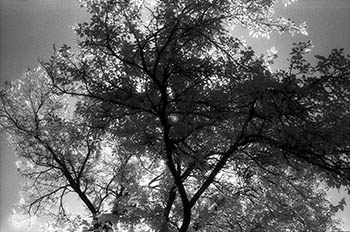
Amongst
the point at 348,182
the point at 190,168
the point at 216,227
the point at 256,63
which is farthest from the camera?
the point at 216,227

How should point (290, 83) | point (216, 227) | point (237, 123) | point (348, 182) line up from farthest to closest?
1. point (216, 227)
2. point (237, 123)
3. point (348, 182)
4. point (290, 83)

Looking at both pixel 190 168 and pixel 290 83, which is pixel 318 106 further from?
pixel 190 168

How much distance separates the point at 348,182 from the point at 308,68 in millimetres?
2558

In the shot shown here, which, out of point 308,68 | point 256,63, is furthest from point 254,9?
point 308,68

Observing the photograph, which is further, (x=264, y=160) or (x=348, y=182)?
(x=264, y=160)

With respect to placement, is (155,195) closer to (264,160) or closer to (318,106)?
(264,160)

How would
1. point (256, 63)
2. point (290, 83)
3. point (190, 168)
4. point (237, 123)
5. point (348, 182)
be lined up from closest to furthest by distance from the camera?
point (290, 83) → point (348, 182) → point (256, 63) → point (237, 123) → point (190, 168)

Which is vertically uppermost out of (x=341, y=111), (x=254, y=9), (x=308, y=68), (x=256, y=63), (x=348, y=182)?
(x=254, y=9)

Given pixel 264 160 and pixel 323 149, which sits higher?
pixel 264 160

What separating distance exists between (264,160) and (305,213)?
534 centimetres

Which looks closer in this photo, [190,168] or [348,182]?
[348,182]

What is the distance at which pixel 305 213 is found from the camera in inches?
511

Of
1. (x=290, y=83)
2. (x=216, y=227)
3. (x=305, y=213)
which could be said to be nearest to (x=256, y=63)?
(x=290, y=83)

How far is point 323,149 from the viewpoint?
704 centimetres
